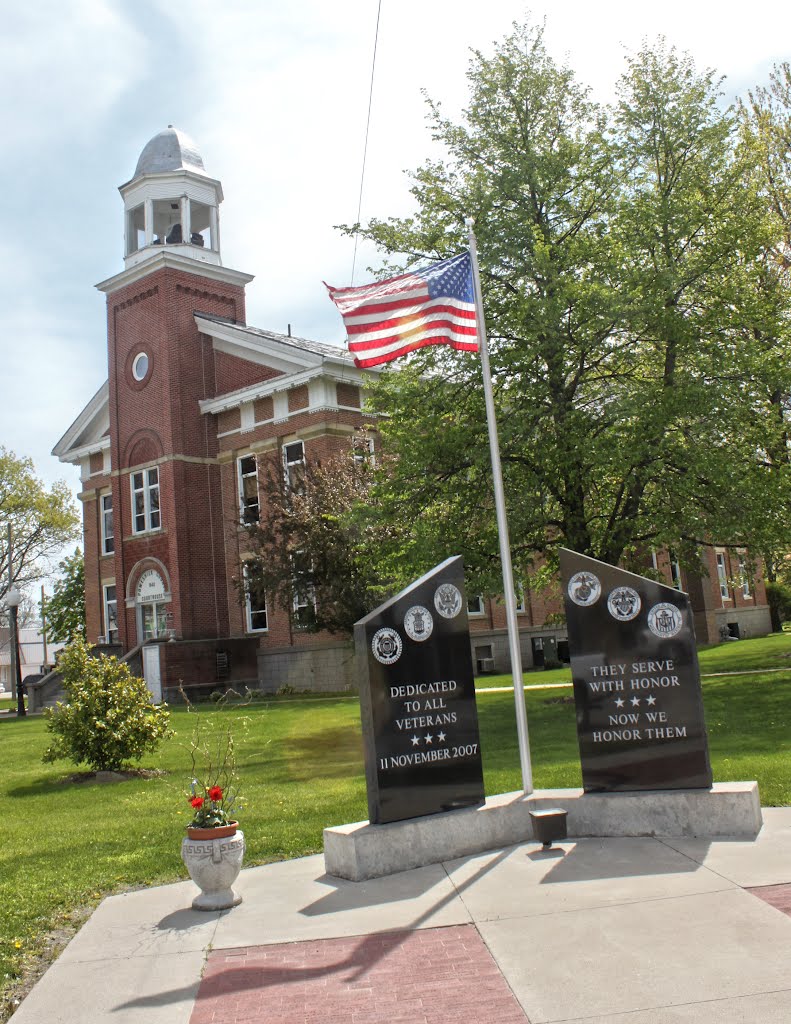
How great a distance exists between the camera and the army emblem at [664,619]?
27.9 ft

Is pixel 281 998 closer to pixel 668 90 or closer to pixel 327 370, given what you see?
pixel 668 90

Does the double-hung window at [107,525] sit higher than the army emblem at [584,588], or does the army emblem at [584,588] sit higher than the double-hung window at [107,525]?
the double-hung window at [107,525]

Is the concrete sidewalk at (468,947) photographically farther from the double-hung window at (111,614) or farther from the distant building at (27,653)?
the distant building at (27,653)

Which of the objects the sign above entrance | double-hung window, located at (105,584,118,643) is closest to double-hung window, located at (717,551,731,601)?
the sign above entrance

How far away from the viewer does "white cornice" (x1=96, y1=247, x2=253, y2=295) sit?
3491cm

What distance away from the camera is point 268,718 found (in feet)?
71.9

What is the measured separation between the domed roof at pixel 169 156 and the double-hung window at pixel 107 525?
1298 centimetres

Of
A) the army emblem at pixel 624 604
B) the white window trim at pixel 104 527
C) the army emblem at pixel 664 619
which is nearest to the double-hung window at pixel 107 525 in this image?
the white window trim at pixel 104 527

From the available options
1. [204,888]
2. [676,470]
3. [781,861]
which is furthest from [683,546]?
[204,888]

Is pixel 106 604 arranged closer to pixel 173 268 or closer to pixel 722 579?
pixel 173 268

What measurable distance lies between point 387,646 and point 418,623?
409 mm

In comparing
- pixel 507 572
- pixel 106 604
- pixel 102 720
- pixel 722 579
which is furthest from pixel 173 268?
pixel 507 572

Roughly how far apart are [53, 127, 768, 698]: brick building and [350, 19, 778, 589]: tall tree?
470 inches

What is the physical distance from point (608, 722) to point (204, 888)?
3.72 meters
